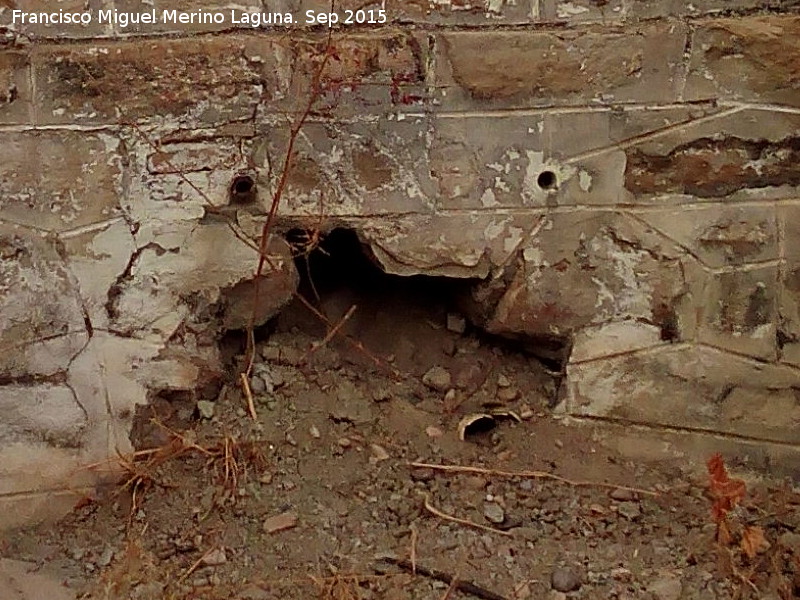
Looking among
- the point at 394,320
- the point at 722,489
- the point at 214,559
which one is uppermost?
the point at 394,320

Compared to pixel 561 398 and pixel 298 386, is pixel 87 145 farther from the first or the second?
pixel 561 398

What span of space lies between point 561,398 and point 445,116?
61 cm

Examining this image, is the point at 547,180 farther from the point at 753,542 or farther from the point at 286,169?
the point at 753,542

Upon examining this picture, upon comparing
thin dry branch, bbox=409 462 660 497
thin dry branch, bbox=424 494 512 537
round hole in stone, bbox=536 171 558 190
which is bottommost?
thin dry branch, bbox=424 494 512 537

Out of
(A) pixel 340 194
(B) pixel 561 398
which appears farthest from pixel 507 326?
(A) pixel 340 194

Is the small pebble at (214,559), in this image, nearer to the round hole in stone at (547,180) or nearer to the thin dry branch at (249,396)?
the thin dry branch at (249,396)

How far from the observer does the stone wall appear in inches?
95.0

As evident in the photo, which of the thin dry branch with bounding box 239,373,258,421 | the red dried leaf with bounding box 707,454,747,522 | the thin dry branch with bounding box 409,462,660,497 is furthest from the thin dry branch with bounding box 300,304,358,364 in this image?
the red dried leaf with bounding box 707,454,747,522

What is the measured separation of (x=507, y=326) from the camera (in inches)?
103

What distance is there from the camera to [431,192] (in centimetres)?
249

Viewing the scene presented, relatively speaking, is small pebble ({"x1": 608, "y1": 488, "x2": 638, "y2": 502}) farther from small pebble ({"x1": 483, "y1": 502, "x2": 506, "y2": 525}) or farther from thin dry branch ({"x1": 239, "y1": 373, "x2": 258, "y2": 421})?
A: thin dry branch ({"x1": 239, "y1": 373, "x2": 258, "y2": 421})

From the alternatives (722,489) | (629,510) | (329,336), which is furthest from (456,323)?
(722,489)

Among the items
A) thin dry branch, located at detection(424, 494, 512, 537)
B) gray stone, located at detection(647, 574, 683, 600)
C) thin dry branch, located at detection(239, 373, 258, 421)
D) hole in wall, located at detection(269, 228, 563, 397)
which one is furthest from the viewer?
hole in wall, located at detection(269, 228, 563, 397)

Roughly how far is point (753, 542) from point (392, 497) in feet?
2.20
